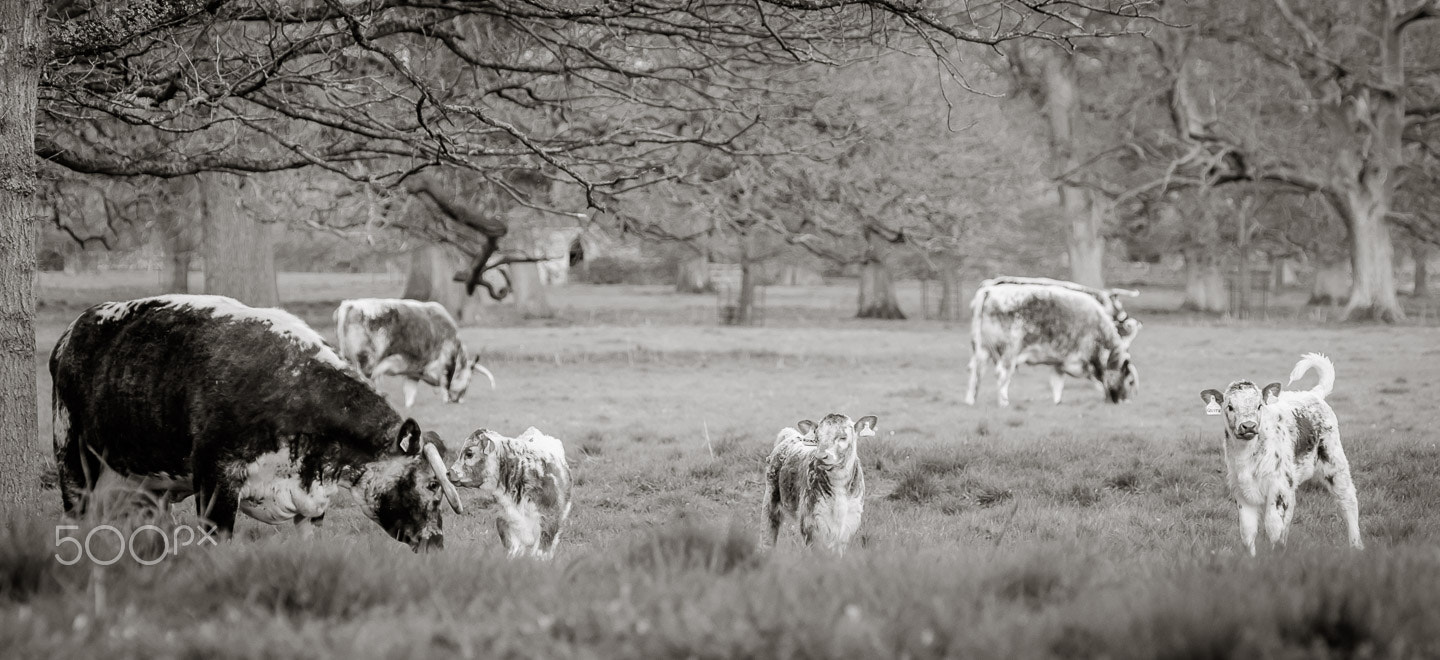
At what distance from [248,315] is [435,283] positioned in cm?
3119

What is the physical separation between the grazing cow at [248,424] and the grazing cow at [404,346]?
406 inches

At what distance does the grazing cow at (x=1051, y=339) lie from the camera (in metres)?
17.9

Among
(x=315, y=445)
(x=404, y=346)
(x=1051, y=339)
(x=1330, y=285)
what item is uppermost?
(x=1330, y=285)

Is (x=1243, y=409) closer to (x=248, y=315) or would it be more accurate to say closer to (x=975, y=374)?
(x=248, y=315)

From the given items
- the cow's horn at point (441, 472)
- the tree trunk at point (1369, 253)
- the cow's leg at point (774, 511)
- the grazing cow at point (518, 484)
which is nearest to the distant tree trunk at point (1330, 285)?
the tree trunk at point (1369, 253)

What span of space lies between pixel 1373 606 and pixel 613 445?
9.44 meters

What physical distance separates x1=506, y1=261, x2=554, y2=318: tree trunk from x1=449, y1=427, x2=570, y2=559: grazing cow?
36.1 metres

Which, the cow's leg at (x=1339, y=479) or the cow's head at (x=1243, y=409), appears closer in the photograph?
the cow's head at (x=1243, y=409)

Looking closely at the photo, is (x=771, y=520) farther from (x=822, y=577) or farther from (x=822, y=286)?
(x=822, y=286)

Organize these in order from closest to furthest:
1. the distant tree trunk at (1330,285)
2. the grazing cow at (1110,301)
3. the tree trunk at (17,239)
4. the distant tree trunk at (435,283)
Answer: the tree trunk at (17,239) → the grazing cow at (1110,301) → the distant tree trunk at (435,283) → the distant tree trunk at (1330,285)

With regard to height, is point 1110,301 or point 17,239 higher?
point 17,239

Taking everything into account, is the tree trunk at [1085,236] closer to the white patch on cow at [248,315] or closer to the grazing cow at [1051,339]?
the grazing cow at [1051,339]

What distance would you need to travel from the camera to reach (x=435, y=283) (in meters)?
38.0

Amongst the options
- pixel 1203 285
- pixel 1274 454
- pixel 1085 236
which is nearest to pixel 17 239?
pixel 1274 454
